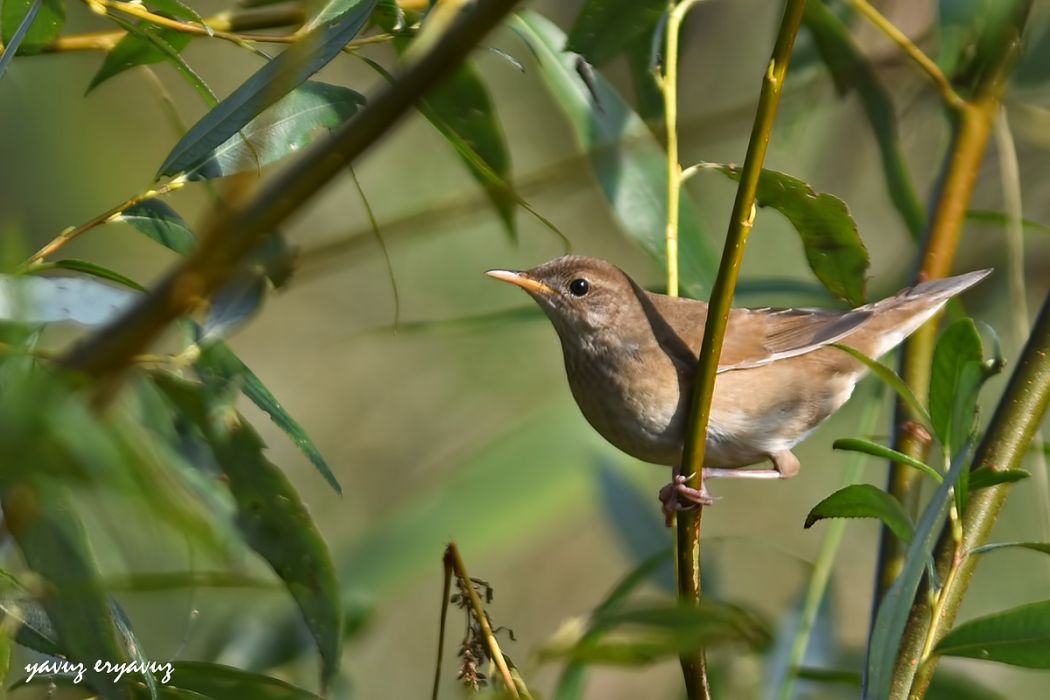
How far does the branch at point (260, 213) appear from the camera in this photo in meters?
0.71

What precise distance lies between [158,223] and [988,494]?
4.44 ft

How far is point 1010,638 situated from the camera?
5.61 feet

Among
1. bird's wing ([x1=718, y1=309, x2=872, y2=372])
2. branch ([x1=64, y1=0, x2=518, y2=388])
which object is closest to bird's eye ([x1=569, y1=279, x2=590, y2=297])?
bird's wing ([x1=718, y1=309, x2=872, y2=372])

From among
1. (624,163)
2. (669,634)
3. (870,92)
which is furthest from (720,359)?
(669,634)

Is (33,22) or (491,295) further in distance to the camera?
(491,295)

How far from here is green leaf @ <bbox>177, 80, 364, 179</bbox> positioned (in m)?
1.87

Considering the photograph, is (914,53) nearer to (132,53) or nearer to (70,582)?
(132,53)

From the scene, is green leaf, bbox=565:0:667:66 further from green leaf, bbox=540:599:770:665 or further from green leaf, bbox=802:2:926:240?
green leaf, bbox=540:599:770:665

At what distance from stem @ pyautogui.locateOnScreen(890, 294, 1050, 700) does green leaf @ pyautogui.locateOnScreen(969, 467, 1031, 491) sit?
0.10m

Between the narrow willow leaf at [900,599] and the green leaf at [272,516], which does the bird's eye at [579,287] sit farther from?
the narrow willow leaf at [900,599]

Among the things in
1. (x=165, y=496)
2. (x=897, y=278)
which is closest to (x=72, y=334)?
(x=897, y=278)

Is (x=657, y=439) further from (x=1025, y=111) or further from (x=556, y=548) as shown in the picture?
(x=556, y=548)

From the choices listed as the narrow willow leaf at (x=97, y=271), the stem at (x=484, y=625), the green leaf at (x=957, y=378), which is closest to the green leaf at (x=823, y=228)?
the green leaf at (x=957, y=378)

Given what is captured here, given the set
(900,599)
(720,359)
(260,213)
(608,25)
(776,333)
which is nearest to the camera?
(260,213)
